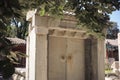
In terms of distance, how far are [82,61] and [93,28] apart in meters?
5.40

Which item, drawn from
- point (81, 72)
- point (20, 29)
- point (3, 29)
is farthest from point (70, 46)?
point (20, 29)

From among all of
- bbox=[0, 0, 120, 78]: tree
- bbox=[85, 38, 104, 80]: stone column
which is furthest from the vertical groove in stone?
bbox=[0, 0, 120, 78]: tree

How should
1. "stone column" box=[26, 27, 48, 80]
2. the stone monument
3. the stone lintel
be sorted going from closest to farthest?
"stone column" box=[26, 27, 48, 80] < the stone monument < the stone lintel

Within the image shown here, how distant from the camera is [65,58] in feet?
34.9

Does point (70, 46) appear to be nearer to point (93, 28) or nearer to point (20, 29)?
point (93, 28)

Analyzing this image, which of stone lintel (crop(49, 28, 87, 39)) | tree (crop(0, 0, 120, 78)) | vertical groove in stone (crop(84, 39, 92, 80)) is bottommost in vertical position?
vertical groove in stone (crop(84, 39, 92, 80))

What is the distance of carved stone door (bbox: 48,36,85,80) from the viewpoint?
34.2 ft

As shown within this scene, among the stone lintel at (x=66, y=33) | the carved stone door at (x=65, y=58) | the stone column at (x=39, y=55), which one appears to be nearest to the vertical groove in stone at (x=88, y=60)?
the carved stone door at (x=65, y=58)

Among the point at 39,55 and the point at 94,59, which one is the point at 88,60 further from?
the point at 39,55

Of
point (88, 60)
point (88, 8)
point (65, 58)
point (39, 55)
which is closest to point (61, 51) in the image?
point (65, 58)

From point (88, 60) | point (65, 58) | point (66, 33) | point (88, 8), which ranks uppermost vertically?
point (88, 8)

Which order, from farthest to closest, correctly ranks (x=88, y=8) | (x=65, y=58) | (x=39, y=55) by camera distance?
1. (x=65, y=58)
2. (x=39, y=55)
3. (x=88, y=8)

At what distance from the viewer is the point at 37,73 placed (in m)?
9.40

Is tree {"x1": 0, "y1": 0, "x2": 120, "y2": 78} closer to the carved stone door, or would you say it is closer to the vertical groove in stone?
the carved stone door
